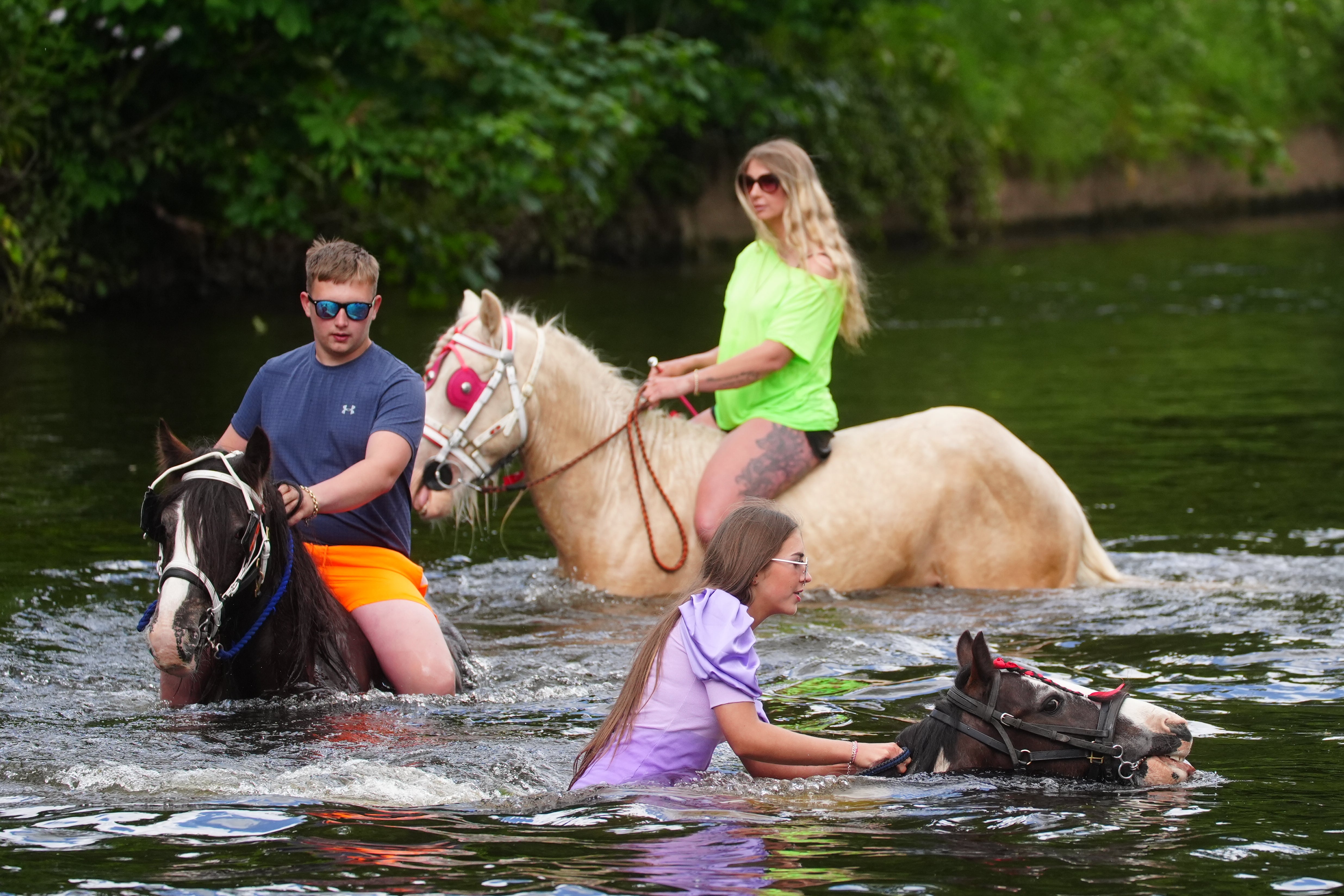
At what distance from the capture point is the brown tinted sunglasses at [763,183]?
7703mm

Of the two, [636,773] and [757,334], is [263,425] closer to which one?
[636,773]

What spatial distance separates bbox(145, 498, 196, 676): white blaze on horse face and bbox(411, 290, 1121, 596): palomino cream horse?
295cm

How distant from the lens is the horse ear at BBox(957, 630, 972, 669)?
4645 mm

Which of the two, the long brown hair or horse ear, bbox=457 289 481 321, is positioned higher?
horse ear, bbox=457 289 481 321

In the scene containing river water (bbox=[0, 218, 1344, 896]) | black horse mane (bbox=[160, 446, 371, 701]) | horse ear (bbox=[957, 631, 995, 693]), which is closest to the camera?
river water (bbox=[0, 218, 1344, 896])

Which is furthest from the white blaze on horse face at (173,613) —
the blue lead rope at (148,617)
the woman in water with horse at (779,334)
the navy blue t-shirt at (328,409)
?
the woman in water with horse at (779,334)

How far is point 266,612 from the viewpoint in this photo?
17.6 ft

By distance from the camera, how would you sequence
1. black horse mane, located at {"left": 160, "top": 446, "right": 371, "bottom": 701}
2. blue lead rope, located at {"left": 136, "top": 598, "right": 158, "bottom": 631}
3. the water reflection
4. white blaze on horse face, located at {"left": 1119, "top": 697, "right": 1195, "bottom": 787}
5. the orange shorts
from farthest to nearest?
the orange shorts → blue lead rope, located at {"left": 136, "top": 598, "right": 158, "bottom": 631} → black horse mane, located at {"left": 160, "top": 446, "right": 371, "bottom": 701} → white blaze on horse face, located at {"left": 1119, "top": 697, "right": 1195, "bottom": 787} → the water reflection

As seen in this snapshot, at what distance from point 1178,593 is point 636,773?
4119mm

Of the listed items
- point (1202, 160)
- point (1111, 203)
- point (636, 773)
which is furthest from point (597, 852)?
point (1202, 160)

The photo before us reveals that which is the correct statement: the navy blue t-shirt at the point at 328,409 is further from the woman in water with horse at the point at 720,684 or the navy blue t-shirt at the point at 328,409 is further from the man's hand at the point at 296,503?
the woman in water with horse at the point at 720,684

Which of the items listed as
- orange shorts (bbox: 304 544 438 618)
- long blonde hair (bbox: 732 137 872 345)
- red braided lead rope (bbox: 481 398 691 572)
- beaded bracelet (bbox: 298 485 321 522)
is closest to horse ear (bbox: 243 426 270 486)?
beaded bracelet (bbox: 298 485 321 522)

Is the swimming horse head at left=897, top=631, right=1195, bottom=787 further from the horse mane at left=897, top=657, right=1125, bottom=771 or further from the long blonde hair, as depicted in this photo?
the long blonde hair

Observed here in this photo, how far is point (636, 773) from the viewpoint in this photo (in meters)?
4.88
